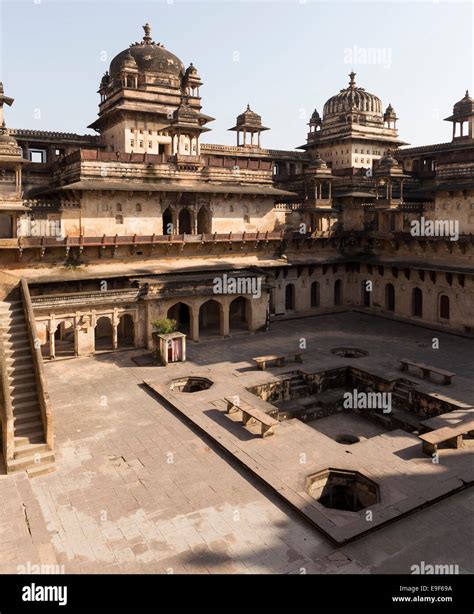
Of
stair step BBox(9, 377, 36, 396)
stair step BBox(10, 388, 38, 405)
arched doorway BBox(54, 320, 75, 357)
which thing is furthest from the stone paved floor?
arched doorway BBox(54, 320, 75, 357)

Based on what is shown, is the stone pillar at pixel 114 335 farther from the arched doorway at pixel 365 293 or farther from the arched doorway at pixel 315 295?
the arched doorway at pixel 365 293

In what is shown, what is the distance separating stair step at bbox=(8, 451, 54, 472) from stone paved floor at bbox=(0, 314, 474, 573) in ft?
1.21

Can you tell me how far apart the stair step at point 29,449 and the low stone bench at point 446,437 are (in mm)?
11639

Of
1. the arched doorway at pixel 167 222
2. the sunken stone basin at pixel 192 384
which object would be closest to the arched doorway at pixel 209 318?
the arched doorway at pixel 167 222

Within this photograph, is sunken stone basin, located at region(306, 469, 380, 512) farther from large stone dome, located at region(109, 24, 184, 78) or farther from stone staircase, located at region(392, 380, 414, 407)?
large stone dome, located at region(109, 24, 184, 78)

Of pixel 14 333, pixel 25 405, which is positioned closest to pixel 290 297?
pixel 14 333

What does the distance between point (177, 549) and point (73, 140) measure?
114ft

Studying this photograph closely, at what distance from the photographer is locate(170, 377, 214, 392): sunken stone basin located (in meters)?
22.9

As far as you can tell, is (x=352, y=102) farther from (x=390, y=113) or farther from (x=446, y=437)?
(x=446, y=437)

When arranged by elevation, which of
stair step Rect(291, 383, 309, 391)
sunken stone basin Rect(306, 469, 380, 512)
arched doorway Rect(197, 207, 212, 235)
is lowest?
sunken stone basin Rect(306, 469, 380, 512)

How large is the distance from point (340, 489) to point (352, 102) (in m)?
44.6
